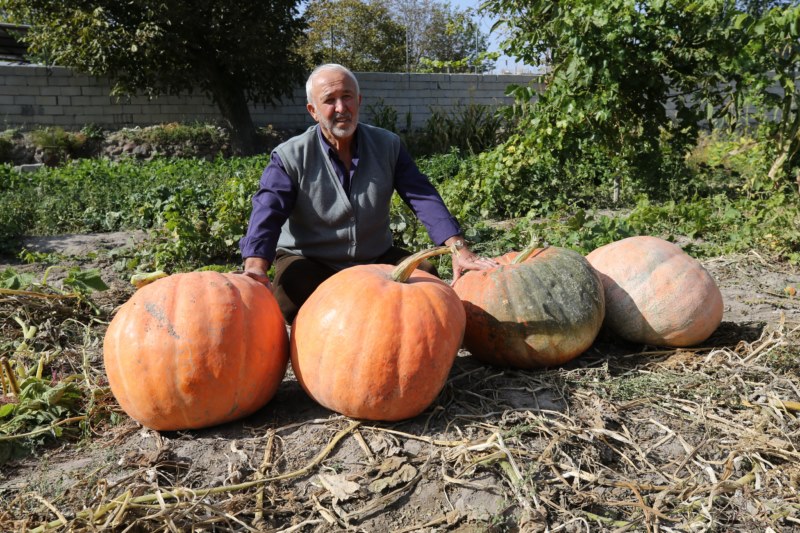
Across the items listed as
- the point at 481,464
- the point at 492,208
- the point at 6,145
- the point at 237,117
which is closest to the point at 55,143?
the point at 6,145

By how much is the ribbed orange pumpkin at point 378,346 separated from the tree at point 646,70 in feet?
15.1

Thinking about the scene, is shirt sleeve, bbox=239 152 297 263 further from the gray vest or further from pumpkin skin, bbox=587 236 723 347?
pumpkin skin, bbox=587 236 723 347

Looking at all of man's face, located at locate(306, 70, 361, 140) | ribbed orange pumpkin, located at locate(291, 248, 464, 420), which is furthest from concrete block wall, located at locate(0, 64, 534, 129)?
ribbed orange pumpkin, located at locate(291, 248, 464, 420)

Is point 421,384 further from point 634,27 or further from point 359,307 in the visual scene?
point 634,27

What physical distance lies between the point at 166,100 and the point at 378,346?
14.5 m

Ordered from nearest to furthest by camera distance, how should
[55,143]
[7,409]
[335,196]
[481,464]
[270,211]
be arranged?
[481,464] < [7,409] < [270,211] < [335,196] < [55,143]

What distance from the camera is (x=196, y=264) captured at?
5.35 metres

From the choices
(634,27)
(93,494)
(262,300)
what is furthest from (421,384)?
(634,27)

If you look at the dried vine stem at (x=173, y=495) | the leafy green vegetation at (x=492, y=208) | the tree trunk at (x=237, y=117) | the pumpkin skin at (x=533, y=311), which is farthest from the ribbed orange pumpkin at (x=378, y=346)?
the tree trunk at (x=237, y=117)

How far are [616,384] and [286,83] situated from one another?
1271cm

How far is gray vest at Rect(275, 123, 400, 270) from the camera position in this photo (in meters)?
3.21

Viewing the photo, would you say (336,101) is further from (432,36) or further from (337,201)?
(432,36)

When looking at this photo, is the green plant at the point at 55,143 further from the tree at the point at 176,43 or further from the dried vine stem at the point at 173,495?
the dried vine stem at the point at 173,495

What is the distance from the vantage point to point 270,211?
298 cm
